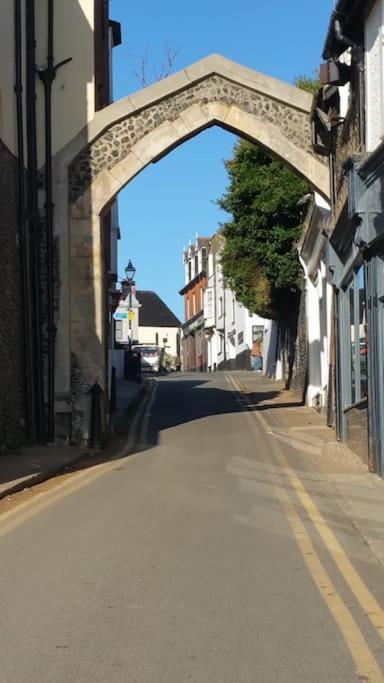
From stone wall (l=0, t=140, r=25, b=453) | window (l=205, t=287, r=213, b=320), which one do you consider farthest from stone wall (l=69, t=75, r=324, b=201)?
window (l=205, t=287, r=213, b=320)

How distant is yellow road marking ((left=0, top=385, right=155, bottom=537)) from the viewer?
30.7 ft

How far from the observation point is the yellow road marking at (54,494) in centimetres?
934

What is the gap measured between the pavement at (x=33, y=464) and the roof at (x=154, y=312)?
74151mm

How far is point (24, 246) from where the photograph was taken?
17.1 meters

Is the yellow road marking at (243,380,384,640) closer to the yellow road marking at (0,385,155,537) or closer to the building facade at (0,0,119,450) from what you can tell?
the yellow road marking at (0,385,155,537)

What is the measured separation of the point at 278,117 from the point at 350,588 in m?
14.0

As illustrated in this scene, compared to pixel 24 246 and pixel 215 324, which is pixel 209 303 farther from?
pixel 24 246

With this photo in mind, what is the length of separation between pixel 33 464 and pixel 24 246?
5.18 meters

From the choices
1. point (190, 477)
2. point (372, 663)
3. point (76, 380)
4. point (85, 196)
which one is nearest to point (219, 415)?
point (76, 380)

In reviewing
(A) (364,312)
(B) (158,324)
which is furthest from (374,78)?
(B) (158,324)

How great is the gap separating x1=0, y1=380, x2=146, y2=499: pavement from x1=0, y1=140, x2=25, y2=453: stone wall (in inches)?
17.6

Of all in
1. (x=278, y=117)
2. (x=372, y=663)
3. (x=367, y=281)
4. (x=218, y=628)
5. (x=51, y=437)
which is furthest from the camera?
(x=278, y=117)

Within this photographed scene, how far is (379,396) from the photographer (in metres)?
12.0

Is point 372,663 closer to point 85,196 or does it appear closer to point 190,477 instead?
point 190,477
